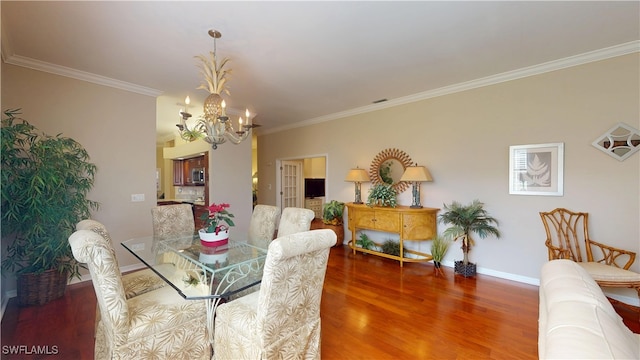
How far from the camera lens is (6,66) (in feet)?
8.95

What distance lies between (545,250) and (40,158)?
5637mm

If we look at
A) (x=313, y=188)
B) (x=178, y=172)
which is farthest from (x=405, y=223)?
(x=178, y=172)

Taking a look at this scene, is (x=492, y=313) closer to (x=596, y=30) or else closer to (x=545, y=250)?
(x=545, y=250)

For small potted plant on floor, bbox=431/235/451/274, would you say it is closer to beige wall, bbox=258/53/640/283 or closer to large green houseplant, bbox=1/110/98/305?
beige wall, bbox=258/53/640/283

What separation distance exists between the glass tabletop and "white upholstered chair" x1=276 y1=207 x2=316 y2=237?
1.36 feet

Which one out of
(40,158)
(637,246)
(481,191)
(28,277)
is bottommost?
(28,277)

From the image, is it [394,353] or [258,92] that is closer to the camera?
[394,353]

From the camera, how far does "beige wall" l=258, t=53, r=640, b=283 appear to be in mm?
2629

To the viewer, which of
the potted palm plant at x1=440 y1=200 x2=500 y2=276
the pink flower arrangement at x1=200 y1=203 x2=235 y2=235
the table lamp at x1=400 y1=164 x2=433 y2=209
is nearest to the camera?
the pink flower arrangement at x1=200 y1=203 x2=235 y2=235

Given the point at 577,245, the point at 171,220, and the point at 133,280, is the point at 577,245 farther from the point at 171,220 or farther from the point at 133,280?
the point at 171,220

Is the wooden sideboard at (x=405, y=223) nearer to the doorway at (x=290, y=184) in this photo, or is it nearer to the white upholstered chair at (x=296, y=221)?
the white upholstered chair at (x=296, y=221)

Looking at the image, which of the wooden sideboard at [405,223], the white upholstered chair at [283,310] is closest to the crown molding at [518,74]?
the wooden sideboard at [405,223]

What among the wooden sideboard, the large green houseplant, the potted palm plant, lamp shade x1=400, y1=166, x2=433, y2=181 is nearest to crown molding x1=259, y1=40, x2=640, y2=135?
lamp shade x1=400, y1=166, x2=433, y2=181

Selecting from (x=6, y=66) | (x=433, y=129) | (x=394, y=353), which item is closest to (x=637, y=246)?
(x=433, y=129)
